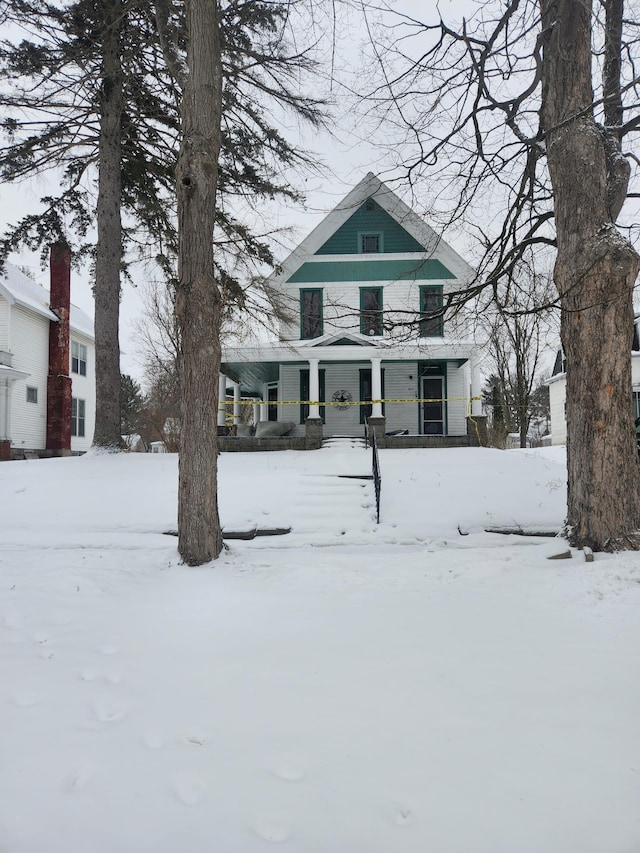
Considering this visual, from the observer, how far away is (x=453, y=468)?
34.9ft

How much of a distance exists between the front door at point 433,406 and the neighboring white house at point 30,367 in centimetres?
1410

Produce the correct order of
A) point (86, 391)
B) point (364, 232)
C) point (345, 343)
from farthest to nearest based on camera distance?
point (86, 391), point (364, 232), point (345, 343)

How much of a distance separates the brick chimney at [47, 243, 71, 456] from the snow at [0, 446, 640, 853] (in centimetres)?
1666

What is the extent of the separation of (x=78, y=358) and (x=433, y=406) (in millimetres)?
16905

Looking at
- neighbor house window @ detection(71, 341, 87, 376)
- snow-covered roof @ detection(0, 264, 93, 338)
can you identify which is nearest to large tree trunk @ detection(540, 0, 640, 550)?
snow-covered roof @ detection(0, 264, 93, 338)

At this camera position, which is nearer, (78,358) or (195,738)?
(195,738)

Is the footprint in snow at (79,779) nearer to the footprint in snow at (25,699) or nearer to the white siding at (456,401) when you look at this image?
the footprint in snow at (25,699)

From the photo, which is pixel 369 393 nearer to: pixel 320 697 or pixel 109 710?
pixel 320 697

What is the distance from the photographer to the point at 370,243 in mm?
17953

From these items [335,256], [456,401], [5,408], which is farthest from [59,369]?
[456,401]

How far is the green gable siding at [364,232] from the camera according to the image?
17766 millimetres

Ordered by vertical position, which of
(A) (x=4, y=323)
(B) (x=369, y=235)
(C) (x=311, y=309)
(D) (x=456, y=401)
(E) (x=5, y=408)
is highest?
(B) (x=369, y=235)

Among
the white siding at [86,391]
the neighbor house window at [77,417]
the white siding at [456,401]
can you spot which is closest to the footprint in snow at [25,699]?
the white siding at [456,401]

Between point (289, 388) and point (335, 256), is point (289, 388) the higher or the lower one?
the lower one
